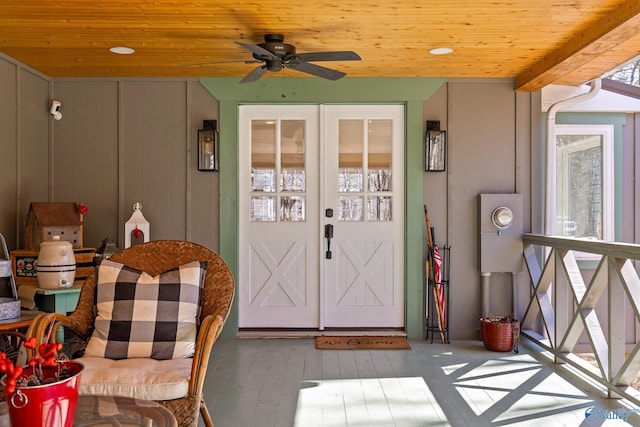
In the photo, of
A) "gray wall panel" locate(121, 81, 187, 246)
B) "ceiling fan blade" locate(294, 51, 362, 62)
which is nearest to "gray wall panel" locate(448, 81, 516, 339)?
"ceiling fan blade" locate(294, 51, 362, 62)

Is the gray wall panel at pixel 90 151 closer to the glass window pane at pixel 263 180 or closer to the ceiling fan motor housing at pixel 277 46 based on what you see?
the glass window pane at pixel 263 180

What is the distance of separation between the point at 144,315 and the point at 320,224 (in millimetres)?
2728

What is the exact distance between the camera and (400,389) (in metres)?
3.78

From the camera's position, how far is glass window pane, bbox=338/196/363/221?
17.7ft

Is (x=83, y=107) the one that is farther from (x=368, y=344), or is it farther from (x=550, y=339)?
(x=550, y=339)

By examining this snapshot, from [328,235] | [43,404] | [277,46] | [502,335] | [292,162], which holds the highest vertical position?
[277,46]

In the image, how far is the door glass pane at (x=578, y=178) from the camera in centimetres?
561

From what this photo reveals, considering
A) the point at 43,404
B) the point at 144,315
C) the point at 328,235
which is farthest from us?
the point at 328,235

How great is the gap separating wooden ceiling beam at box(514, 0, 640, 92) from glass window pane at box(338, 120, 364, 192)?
62.5 inches

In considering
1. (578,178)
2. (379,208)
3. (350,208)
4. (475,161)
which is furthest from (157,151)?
(578,178)

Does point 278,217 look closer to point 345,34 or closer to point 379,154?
point 379,154

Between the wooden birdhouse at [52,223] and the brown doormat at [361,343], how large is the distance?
2291 mm

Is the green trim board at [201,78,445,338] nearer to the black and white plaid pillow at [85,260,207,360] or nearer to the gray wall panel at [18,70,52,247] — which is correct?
the gray wall panel at [18,70,52,247]

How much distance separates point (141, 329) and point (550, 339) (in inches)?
132
